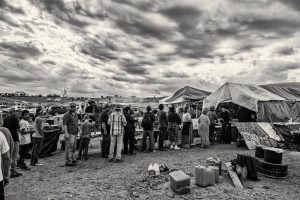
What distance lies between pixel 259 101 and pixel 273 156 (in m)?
8.34

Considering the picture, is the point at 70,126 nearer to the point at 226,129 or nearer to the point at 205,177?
the point at 205,177

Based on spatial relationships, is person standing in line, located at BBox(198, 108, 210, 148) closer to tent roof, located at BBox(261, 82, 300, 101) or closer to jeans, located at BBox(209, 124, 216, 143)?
jeans, located at BBox(209, 124, 216, 143)

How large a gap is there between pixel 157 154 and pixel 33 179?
15.9 feet

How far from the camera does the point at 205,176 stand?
5762mm

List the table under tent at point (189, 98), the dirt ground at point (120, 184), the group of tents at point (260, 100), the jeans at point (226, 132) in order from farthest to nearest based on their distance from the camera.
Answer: the table under tent at point (189, 98), the group of tents at point (260, 100), the jeans at point (226, 132), the dirt ground at point (120, 184)

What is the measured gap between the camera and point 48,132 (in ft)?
32.4

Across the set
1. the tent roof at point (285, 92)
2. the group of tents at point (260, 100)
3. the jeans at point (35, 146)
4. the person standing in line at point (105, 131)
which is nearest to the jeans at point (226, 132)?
the group of tents at point (260, 100)

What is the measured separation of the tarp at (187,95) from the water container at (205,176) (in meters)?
12.6

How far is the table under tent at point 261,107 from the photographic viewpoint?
1179 centimetres

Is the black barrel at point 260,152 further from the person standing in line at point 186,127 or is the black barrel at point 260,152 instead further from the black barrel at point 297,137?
the black barrel at point 297,137

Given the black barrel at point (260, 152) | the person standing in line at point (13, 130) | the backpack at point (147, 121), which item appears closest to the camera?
the person standing in line at point (13, 130)

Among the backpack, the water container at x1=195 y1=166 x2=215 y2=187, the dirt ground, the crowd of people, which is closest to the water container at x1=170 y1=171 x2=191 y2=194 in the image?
the dirt ground

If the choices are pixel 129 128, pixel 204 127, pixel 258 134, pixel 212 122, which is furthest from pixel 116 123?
pixel 258 134

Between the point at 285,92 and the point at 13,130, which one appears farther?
A: the point at 285,92
